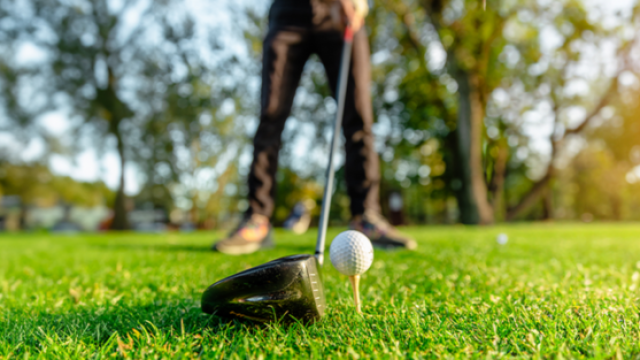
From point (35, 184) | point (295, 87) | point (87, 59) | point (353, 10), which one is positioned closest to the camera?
point (353, 10)

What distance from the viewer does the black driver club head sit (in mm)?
1019

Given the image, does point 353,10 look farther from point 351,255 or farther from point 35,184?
point 35,184

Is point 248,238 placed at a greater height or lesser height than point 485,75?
lesser

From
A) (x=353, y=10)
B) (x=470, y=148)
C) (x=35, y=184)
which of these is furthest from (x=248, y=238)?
(x=35, y=184)

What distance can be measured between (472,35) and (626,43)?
25.3 feet

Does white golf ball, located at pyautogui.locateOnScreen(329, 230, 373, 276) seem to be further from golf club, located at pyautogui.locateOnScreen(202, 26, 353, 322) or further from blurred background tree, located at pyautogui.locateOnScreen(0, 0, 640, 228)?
blurred background tree, located at pyautogui.locateOnScreen(0, 0, 640, 228)

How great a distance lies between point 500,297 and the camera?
134 cm

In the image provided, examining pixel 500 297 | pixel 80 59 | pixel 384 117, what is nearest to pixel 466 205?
pixel 384 117

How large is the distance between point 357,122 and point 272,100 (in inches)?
24.8

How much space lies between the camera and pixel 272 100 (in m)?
2.81

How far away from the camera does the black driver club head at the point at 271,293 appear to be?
1.02 m

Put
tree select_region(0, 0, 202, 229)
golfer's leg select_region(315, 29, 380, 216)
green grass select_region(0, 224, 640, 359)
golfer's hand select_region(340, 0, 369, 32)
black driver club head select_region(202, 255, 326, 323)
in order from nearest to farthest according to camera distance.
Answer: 1. green grass select_region(0, 224, 640, 359)
2. black driver club head select_region(202, 255, 326, 323)
3. golfer's hand select_region(340, 0, 369, 32)
4. golfer's leg select_region(315, 29, 380, 216)
5. tree select_region(0, 0, 202, 229)

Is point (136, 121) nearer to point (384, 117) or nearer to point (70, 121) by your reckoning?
point (70, 121)

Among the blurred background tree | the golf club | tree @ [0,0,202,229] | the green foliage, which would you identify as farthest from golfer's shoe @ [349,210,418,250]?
the green foliage
